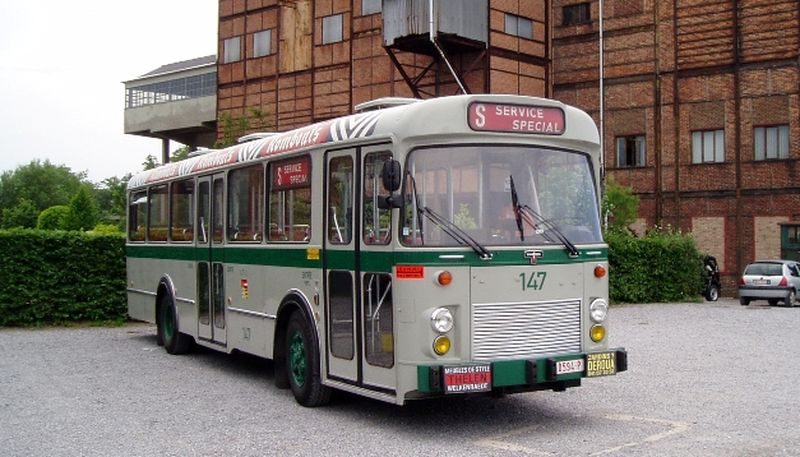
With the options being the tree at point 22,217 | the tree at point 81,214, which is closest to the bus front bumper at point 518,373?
the tree at point 81,214

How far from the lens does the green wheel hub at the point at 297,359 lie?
34.2 ft

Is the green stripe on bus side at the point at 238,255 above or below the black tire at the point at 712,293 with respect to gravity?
above

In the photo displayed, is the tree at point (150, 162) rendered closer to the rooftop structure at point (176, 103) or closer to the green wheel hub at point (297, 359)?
the rooftop structure at point (176, 103)

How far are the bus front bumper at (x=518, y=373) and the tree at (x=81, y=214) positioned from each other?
3845cm

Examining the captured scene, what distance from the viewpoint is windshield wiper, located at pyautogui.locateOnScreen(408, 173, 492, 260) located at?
860 centimetres

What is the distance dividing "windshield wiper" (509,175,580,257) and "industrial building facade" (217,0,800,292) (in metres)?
27.1

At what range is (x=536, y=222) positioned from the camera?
9016 mm

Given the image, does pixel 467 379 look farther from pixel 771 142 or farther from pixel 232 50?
pixel 232 50

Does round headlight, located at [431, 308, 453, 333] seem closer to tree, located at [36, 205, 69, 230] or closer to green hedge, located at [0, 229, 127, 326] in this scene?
green hedge, located at [0, 229, 127, 326]

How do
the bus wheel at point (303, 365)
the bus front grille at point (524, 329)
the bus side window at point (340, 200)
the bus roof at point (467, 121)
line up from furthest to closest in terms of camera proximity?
1. the bus wheel at point (303, 365)
2. the bus side window at point (340, 200)
3. the bus roof at point (467, 121)
4. the bus front grille at point (524, 329)

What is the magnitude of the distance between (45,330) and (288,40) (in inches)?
1097

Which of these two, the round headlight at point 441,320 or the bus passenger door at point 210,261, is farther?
the bus passenger door at point 210,261

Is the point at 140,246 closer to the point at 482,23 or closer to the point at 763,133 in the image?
the point at 482,23

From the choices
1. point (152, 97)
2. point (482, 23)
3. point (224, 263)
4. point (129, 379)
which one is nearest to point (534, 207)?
point (224, 263)
